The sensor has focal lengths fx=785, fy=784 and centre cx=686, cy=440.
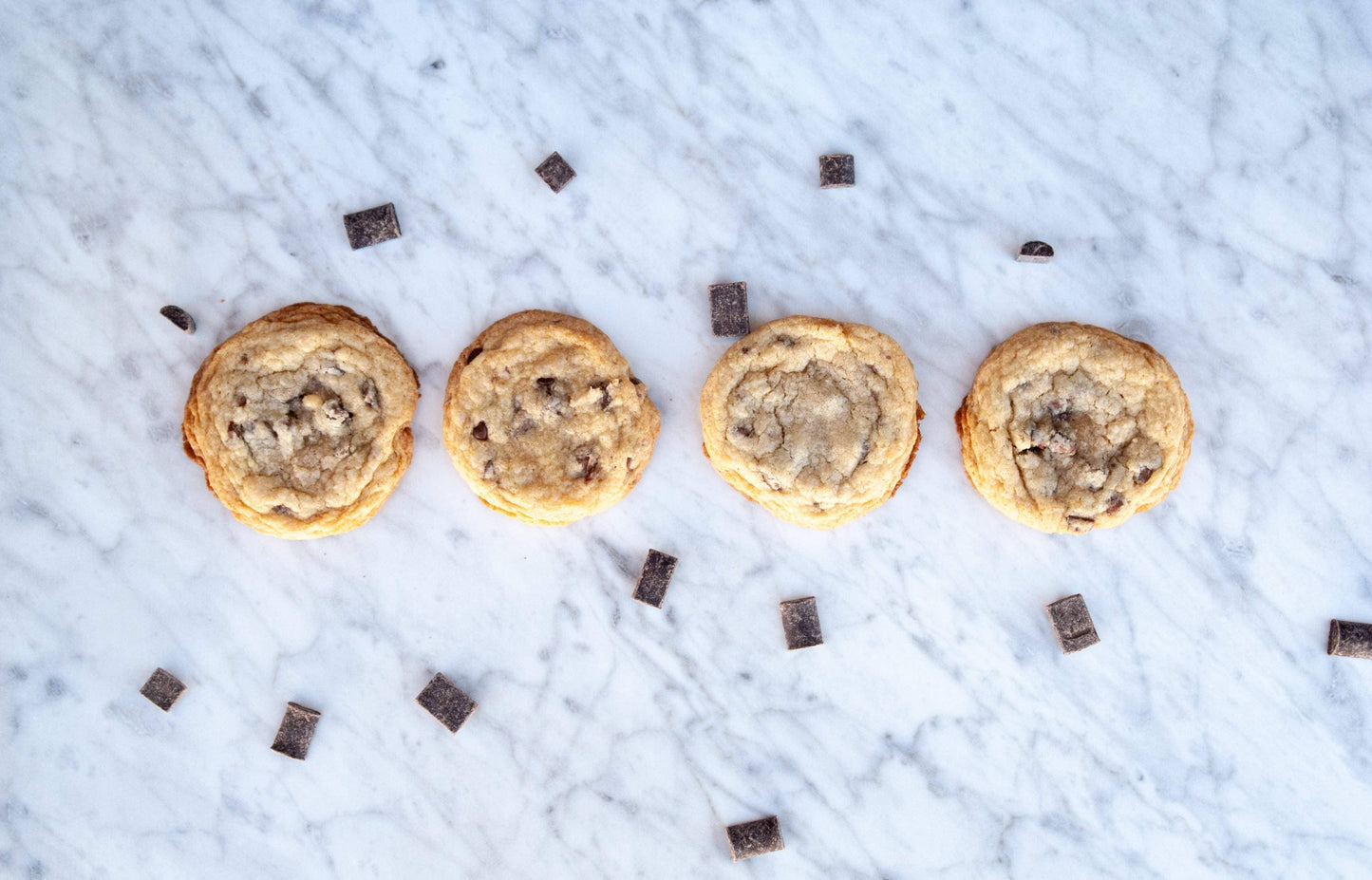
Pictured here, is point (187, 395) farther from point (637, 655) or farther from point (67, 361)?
point (637, 655)

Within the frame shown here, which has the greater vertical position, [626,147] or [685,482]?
[626,147]

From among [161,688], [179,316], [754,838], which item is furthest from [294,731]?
[754,838]

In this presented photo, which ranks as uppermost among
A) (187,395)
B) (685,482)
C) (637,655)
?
(187,395)

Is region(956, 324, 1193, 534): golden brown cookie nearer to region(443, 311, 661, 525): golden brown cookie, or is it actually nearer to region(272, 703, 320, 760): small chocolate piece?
region(443, 311, 661, 525): golden brown cookie

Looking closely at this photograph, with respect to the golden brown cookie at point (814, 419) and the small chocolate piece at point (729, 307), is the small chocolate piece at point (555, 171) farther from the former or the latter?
the golden brown cookie at point (814, 419)

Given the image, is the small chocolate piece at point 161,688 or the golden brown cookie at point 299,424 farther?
the small chocolate piece at point 161,688

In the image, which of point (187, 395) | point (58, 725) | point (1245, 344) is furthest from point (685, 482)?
point (58, 725)

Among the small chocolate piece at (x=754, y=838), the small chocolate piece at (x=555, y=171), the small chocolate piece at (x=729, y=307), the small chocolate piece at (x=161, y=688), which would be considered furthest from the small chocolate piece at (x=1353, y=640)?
the small chocolate piece at (x=161, y=688)
